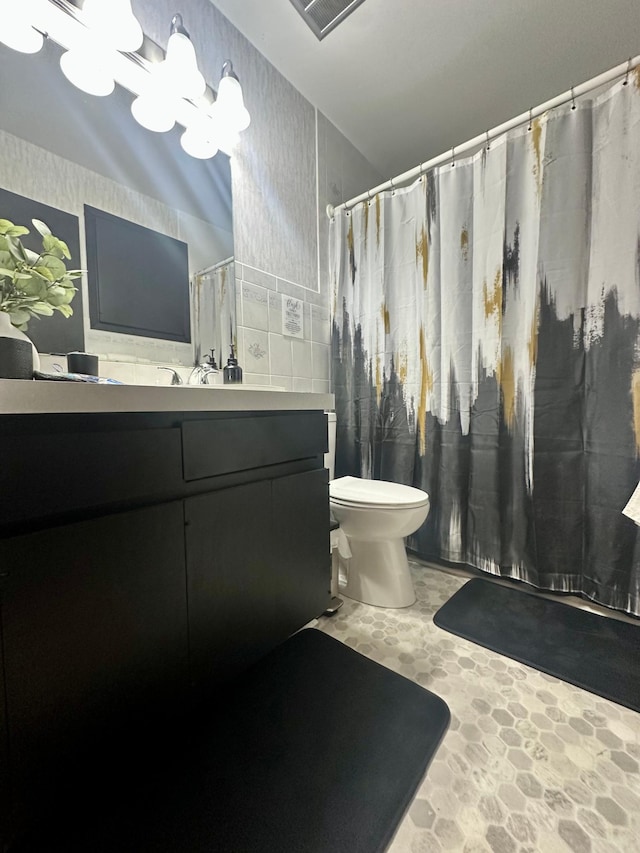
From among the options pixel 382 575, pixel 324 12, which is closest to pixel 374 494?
pixel 382 575

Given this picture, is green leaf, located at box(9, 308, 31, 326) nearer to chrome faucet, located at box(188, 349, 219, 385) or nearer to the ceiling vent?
chrome faucet, located at box(188, 349, 219, 385)

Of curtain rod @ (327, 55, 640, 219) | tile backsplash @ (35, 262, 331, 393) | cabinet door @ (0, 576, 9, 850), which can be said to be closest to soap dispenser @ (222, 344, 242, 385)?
tile backsplash @ (35, 262, 331, 393)

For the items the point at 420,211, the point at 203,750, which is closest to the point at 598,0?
the point at 420,211

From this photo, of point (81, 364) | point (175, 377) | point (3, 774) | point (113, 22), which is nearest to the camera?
point (3, 774)

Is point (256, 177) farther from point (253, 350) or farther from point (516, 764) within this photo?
point (516, 764)

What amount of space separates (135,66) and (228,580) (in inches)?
63.9

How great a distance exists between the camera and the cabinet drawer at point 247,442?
0.71 meters

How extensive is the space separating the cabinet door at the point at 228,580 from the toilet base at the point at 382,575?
0.56 metres

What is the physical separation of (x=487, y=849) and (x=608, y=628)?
894mm

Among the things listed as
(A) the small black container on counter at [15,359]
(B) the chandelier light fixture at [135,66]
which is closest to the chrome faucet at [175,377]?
(A) the small black container on counter at [15,359]

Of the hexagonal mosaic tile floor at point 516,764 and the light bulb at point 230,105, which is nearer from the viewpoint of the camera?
the hexagonal mosaic tile floor at point 516,764

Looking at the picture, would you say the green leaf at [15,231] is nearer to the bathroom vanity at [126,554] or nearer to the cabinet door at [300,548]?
Answer: the bathroom vanity at [126,554]

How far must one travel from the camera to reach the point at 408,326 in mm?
1627

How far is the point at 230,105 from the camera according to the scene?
1302mm
